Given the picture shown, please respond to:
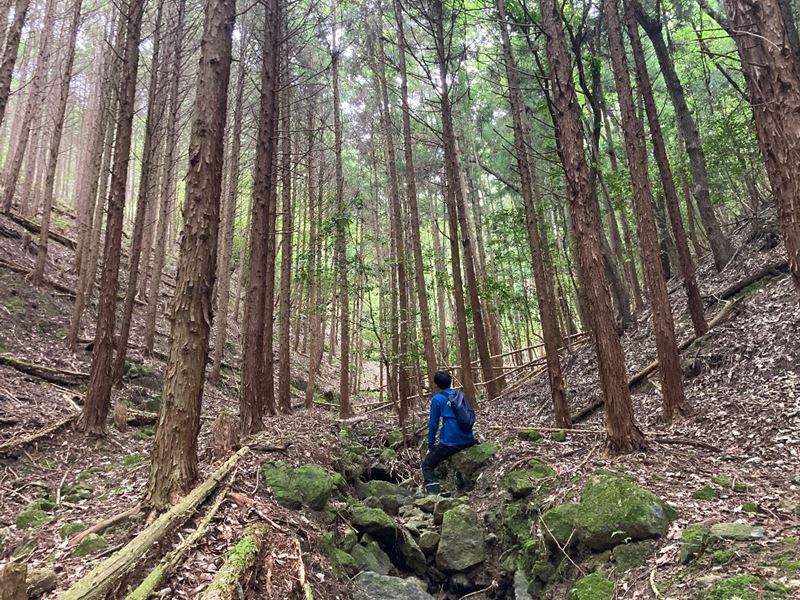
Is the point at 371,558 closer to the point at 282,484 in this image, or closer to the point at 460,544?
the point at 460,544

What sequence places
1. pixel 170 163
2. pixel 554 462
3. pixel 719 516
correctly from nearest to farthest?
pixel 719 516
pixel 554 462
pixel 170 163

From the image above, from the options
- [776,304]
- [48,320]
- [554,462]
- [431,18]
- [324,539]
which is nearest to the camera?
[324,539]

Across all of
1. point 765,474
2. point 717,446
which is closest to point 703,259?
point 717,446

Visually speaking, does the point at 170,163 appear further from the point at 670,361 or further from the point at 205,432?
the point at 670,361

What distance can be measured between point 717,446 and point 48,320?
1288 cm

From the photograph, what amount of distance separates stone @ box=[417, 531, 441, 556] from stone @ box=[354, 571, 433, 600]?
0.99 m

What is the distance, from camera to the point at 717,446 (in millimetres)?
5855

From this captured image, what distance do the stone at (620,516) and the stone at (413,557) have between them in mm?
2123

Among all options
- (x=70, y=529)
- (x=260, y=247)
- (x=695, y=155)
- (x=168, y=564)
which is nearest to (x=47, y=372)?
(x=260, y=247)

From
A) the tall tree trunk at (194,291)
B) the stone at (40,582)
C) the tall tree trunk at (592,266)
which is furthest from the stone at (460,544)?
the stone at (40,582)

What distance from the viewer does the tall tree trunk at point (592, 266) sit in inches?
235

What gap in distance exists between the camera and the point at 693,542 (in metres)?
3.74

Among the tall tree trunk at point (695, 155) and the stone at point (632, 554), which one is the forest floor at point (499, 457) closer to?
the stone at point (632, 554)

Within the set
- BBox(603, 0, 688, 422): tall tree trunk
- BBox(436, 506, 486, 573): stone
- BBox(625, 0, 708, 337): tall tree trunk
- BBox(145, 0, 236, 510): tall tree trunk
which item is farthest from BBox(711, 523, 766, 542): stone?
BBox(625, 0, 708, 337): tall tree trunk
